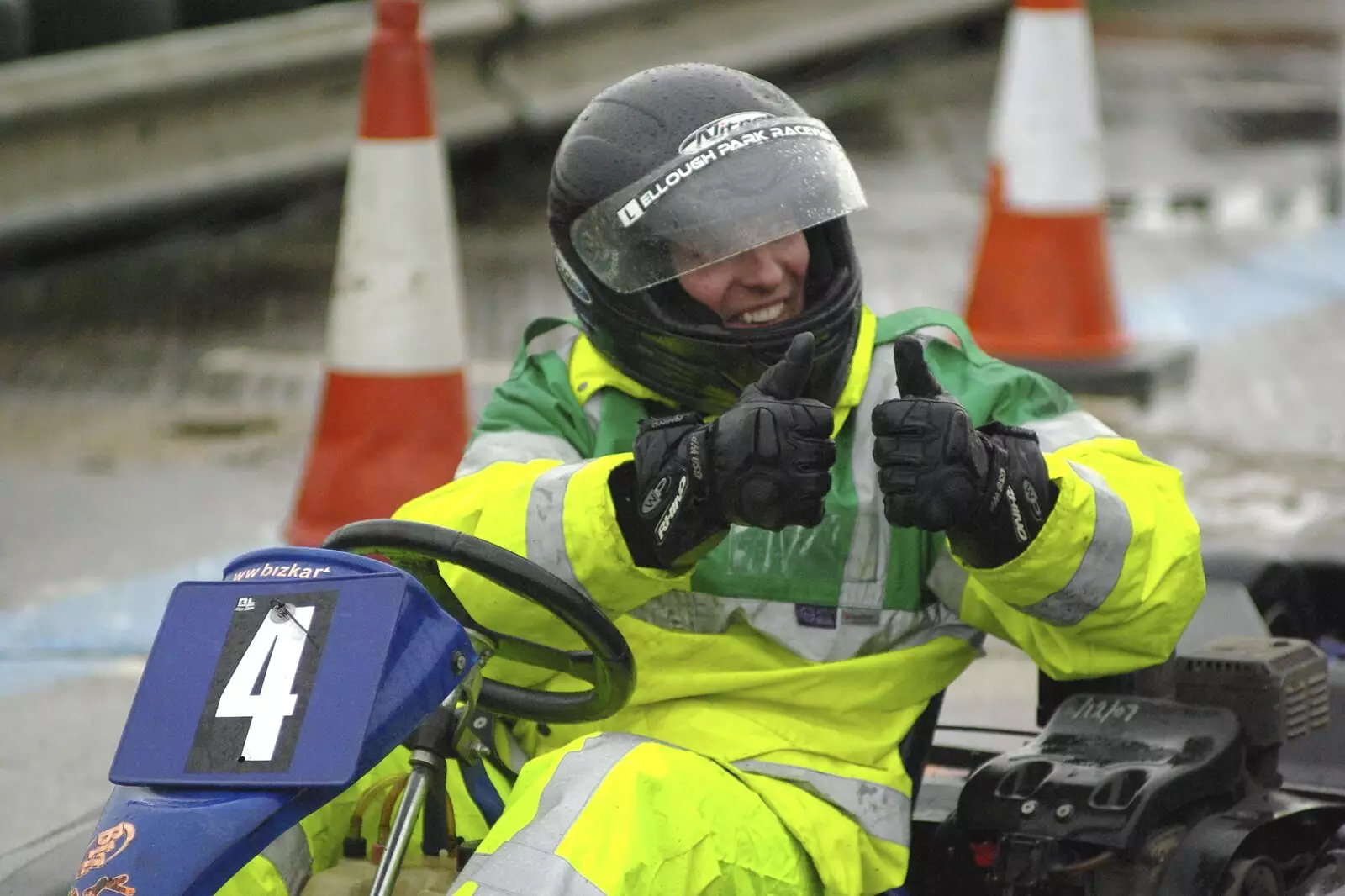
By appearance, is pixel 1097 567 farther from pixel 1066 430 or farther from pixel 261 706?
pixel 261 706

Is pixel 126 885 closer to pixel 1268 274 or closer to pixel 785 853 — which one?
pixel 785 853

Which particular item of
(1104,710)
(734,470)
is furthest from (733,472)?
(1104,710)

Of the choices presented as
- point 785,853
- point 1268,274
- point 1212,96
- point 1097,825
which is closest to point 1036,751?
point 1097,825

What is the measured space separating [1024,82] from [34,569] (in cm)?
292

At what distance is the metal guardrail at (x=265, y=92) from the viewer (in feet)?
22.4

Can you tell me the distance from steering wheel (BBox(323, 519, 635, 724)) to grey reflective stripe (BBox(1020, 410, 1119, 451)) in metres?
0.60

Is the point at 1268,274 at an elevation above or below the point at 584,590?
below

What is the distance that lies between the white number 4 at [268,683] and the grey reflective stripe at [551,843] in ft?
0.79

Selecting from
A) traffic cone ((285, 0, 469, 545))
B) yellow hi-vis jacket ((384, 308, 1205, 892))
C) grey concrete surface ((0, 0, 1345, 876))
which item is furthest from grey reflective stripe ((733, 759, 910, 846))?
traffic cone ((285, 0, 469, 545))

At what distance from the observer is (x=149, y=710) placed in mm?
2295

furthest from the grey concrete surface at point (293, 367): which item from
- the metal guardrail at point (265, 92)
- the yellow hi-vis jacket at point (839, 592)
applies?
the yellow hi-vis jacket at point (839, 592)

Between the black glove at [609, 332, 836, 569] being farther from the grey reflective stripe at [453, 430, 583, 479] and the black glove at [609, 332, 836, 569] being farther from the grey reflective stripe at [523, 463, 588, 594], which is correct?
the grey reflective stripe at [453, 430, 583, 479]

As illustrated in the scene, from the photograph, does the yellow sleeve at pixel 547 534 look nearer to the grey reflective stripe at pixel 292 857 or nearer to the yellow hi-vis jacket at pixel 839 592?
the yellow hi-vis jacket at pixel 839 592

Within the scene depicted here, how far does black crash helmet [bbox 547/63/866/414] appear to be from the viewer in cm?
265
